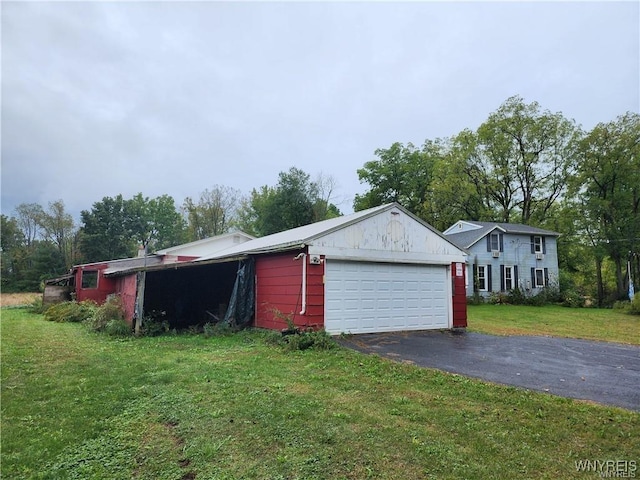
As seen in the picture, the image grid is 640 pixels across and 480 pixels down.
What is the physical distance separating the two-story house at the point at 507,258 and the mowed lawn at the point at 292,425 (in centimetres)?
2274

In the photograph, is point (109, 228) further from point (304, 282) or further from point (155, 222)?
point (304, 282)

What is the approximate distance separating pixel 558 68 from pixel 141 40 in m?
15.4

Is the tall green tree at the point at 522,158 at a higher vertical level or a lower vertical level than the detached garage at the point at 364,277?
higher

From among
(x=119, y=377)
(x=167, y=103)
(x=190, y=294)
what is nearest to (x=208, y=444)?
(x=119, y=377)

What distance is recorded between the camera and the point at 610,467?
3049mm

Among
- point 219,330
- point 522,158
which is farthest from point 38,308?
point 522,158

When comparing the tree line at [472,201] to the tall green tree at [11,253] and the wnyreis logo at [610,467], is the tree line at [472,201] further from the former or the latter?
the wnyreis logo at [610,467]

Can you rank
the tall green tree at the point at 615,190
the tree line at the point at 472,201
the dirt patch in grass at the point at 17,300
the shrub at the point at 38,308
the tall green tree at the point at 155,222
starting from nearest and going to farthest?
the shrub at the point at 38,308
the dirt patch in grass at the point at 17,300
the tall green tree at the point at 615,190
the tree line at the point at 472,201
the tall green tree at the point at 155,222

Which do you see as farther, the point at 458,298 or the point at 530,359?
the point at 458,298

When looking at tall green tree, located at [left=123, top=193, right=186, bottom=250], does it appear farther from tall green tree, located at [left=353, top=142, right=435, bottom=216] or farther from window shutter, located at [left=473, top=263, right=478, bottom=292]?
window shutter, located at [left=473, top=263, right=478, bottom=292]

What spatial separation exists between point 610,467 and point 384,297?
313 inches

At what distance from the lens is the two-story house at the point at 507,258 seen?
2705cm

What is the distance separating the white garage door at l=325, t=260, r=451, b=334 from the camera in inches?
403

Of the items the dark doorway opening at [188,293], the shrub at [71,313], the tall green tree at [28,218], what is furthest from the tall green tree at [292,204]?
the tall green tree at [28,218]
